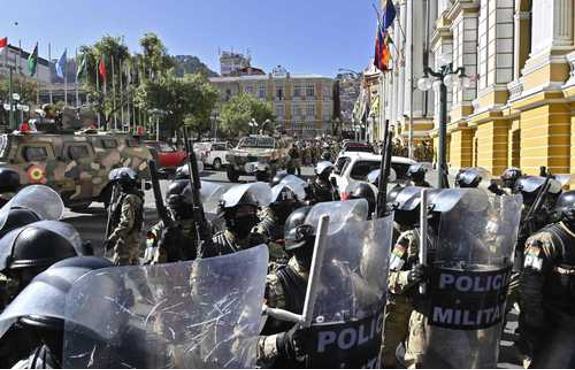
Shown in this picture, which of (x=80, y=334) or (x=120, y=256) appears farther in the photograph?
(x=120, y=256)

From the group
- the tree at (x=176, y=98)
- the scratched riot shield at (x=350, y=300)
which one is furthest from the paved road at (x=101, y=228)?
the tree at (x=176, y=98)

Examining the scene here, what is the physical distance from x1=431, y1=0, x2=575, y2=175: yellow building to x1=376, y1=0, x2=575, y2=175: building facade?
20 millimetres

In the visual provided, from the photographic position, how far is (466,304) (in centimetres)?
306

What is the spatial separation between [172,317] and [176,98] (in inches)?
1811

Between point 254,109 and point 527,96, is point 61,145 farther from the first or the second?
point 254,109

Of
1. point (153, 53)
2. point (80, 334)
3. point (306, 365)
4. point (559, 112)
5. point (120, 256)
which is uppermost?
point (153, 53)

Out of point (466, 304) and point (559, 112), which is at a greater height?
point (559, 112)

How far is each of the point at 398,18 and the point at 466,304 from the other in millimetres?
40423

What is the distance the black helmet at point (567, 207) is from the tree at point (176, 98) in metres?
41.2

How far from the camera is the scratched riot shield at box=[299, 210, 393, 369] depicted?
2.04 meters

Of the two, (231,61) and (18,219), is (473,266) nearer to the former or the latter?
(18,219)

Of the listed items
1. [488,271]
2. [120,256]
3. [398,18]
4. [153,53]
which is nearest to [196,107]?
[153,53]

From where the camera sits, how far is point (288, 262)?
3143 millimetres

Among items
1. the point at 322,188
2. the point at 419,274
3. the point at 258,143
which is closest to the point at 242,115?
the point at 258,143
